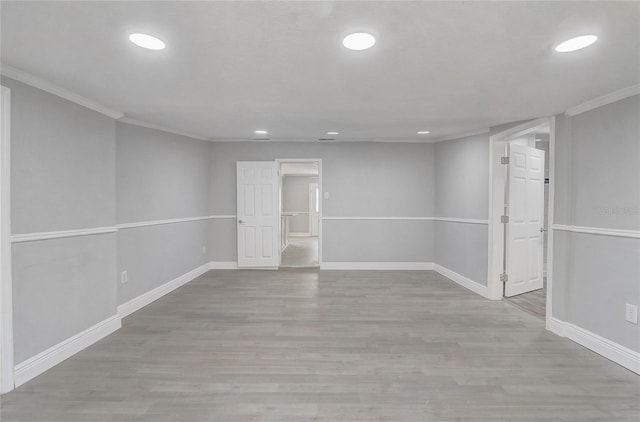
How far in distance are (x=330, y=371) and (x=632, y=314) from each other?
245 centimetres

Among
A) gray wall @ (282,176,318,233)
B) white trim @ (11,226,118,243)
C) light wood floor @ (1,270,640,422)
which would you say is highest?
gray wall @ (282,176,318,233)

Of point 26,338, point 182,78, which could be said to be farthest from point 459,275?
point 26,338

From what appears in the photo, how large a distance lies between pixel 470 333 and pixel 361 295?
1516mm

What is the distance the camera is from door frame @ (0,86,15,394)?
2146mm

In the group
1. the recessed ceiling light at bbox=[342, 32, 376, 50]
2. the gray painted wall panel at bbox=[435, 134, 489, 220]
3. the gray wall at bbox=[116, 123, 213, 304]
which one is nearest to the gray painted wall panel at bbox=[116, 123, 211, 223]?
the gray wall at bbox=[116, 123, 213, 304]

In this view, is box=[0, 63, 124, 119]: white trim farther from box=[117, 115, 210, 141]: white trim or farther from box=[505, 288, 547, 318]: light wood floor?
box=[505, 288, 547, 318]: light wood floor

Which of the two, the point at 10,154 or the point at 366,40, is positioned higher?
the point at 366,40

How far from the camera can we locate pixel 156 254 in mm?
4203

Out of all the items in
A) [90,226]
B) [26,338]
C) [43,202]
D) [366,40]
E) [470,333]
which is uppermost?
[366,40]

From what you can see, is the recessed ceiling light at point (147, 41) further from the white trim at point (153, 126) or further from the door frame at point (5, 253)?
the white trim at point (153, 126)

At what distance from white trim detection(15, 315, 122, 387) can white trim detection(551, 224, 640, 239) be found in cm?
465

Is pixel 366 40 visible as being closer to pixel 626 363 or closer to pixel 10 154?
pixel 10 154

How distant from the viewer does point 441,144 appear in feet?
18.0

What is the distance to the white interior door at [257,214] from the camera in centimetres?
575
